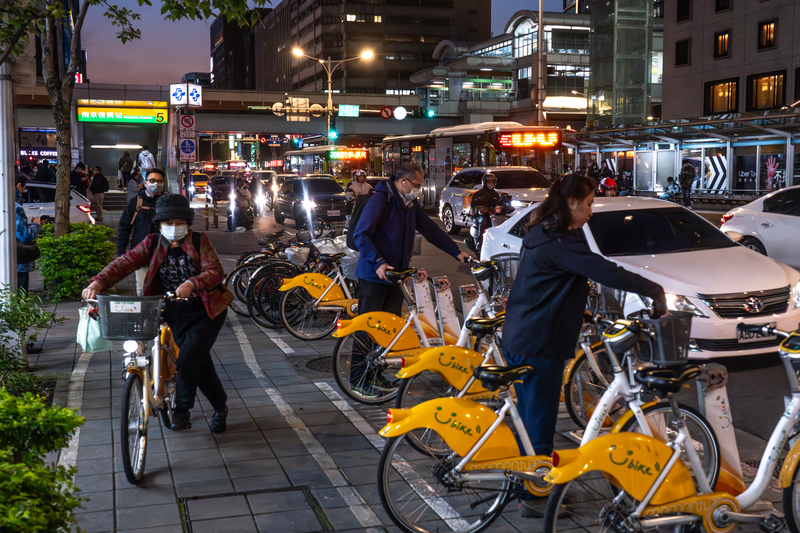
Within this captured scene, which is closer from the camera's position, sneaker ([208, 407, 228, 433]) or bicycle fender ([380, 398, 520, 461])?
bicycle fender ([380, 398, 520, 461])

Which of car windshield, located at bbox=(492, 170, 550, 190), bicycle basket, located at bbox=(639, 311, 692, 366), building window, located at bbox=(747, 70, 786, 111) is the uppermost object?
building window, located at bbox=(747, 70, 786, 111)

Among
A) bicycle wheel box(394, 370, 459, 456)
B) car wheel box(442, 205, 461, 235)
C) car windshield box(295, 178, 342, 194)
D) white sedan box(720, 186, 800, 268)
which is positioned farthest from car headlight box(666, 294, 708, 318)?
car windshield box(295, 178, 342, 194)

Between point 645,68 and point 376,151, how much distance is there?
1097 inches

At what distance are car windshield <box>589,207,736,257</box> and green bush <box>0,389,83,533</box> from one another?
6.25 m

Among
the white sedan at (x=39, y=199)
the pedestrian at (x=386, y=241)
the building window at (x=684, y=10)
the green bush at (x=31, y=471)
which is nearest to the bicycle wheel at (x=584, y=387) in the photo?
the pedestrian at (x=386, y=241)

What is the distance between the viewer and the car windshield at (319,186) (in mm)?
27780

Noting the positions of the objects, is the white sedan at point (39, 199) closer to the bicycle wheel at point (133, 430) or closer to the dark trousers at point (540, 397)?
the bicycle wheel at point (133, 430)

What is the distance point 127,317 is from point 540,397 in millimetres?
2453

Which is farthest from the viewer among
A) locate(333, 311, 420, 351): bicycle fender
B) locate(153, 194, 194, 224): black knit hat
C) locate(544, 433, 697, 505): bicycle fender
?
locate(333, 311, 420, 351): bicycle fender

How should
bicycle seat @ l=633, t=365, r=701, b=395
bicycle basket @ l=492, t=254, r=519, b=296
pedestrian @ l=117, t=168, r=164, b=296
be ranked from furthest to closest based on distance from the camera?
1. pedestrian @ l=117, t=168, r=164, b=296
2. bicycle basket @ l=492, t=254, r=519, b=296
3. bicycle seat @ l=633, t=365, r=701, b=395

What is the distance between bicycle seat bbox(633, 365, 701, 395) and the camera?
140 inches

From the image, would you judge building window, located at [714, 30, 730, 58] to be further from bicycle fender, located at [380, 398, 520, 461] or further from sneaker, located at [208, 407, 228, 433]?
bicycle fender, located at [380, 398, 520, 461]

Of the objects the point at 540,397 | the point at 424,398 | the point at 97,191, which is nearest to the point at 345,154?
the point at 97,191

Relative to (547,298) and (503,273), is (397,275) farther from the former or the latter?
(547,298)
